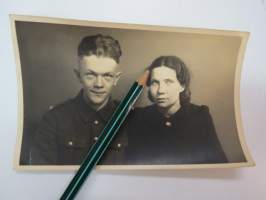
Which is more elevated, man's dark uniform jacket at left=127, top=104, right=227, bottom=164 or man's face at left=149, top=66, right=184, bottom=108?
man's face at left=149, top=66, right=184, bottom=108

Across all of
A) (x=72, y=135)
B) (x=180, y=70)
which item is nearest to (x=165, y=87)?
(x=180, y=70)

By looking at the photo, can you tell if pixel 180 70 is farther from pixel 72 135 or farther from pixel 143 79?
pixel 72 135

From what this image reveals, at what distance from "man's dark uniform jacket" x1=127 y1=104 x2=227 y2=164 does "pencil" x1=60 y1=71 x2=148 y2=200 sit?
29 millimetres

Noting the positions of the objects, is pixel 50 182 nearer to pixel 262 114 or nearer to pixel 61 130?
pixel 61 130

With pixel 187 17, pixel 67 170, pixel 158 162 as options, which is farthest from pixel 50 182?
pixel 187 17

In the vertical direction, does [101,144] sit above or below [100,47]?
below

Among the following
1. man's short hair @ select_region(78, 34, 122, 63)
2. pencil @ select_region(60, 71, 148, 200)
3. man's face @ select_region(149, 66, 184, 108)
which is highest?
man's short hair @ select_region(78, 34, 122, 63)

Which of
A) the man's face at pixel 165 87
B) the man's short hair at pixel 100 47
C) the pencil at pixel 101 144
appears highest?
the man's short hair at pixel 100 47

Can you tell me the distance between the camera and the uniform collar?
→ 39cm

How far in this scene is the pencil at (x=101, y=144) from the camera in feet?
1.18

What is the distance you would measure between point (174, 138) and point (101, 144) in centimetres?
11

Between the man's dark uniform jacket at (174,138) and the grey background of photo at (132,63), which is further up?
the grey background of photo at (132,63)

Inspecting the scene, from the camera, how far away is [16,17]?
373 millimetres

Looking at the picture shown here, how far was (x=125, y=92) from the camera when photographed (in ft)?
1.29
